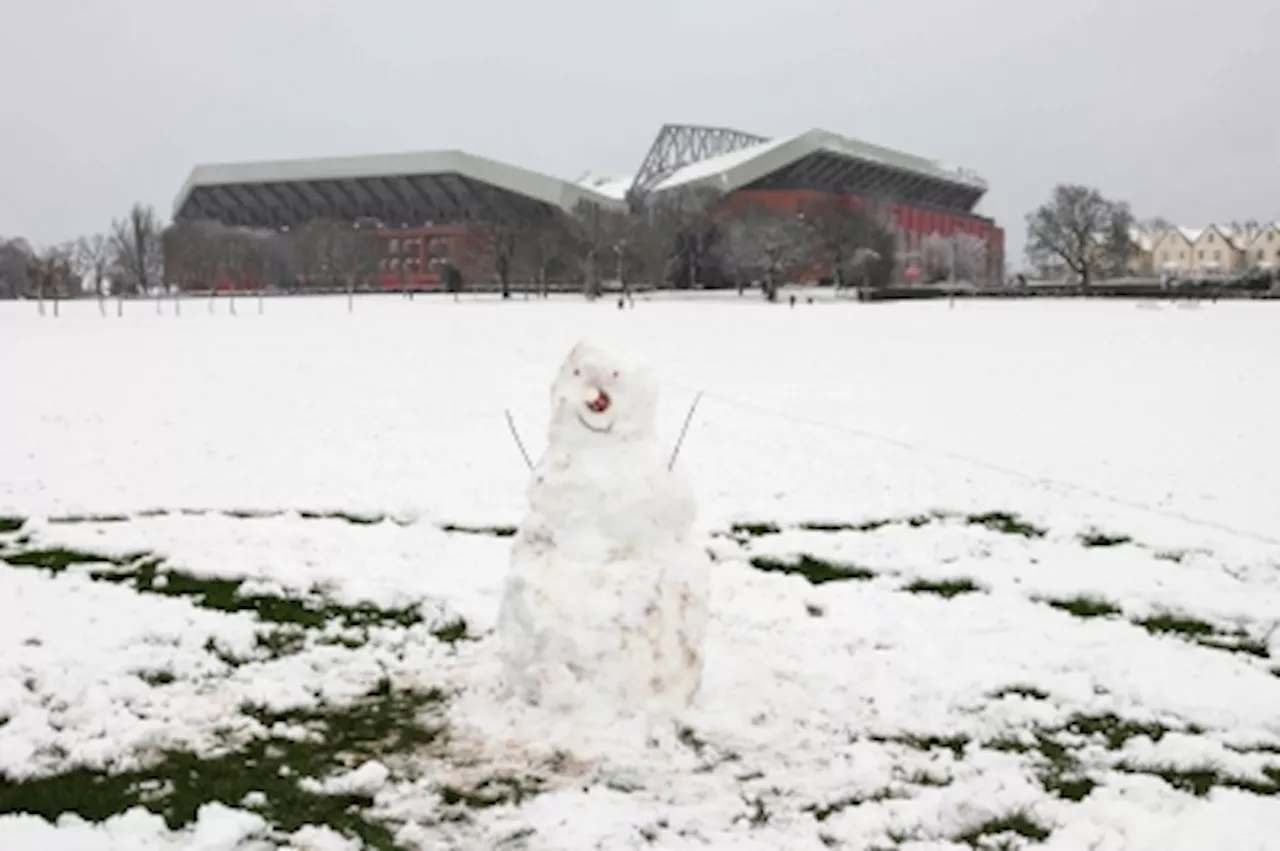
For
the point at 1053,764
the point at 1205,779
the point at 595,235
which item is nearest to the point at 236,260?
the point at 595,235

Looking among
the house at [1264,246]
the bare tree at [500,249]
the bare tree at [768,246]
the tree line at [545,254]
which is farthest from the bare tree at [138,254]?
the house at [1264,246]

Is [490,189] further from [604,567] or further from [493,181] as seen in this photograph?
[604,567]

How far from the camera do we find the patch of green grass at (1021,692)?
26.6 feet

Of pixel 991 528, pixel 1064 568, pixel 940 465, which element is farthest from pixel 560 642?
pixel 940 465

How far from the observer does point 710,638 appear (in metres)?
9.12

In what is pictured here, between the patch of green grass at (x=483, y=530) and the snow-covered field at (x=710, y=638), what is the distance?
0.10 metres

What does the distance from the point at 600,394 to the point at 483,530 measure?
22.7ft

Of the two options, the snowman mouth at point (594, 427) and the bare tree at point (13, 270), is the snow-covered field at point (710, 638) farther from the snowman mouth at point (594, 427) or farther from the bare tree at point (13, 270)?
the bare tree at point (13, 270)

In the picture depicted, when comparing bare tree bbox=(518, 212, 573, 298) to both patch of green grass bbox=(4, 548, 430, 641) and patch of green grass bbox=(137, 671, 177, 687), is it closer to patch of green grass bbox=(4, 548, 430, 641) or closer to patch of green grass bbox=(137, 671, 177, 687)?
patch of green grass bbox=(4, 548, 430, 641)

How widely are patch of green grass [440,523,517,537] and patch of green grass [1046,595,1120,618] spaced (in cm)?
609

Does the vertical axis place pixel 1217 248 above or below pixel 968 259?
above

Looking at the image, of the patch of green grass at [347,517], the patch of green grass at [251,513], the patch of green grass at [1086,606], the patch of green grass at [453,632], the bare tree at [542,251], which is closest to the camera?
the patch of green grass at [453,632]

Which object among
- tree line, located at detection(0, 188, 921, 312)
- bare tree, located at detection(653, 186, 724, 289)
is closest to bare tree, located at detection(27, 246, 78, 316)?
tree line, located at detection(0, 188, 921, 312)

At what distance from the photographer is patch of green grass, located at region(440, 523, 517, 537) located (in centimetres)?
1366
